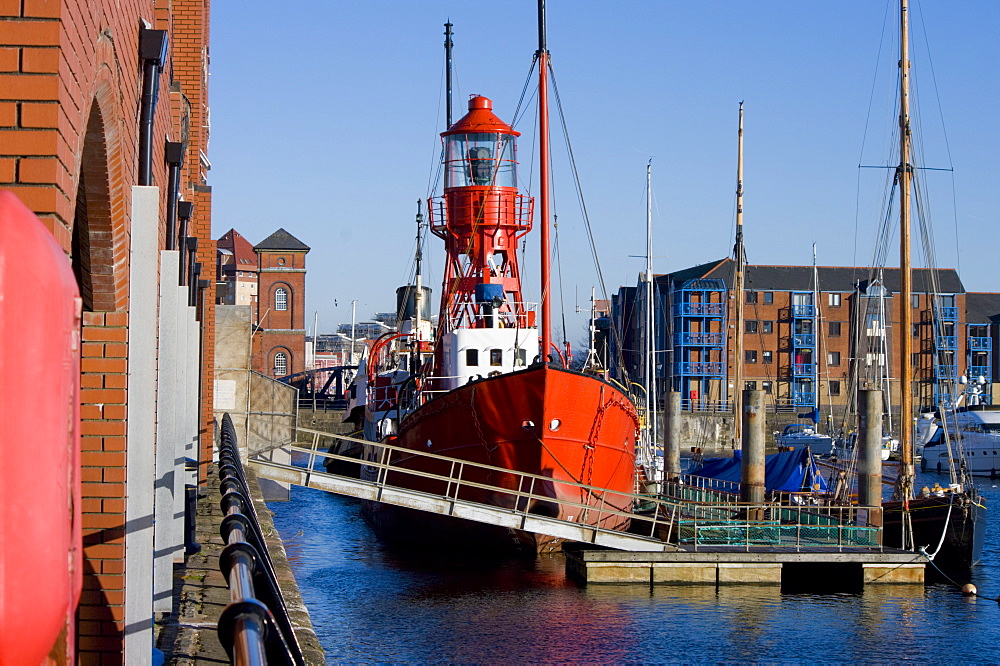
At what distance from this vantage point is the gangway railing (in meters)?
2.31

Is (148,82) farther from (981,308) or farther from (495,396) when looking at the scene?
(981,308)

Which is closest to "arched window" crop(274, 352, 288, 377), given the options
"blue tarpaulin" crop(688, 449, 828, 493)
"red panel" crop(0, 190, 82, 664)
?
"blue tarpaulin" crop(688, 449, 828, 493)

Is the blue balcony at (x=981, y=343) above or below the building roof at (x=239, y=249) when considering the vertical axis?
below

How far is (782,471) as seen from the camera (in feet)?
90.1

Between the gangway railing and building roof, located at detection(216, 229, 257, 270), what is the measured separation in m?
112

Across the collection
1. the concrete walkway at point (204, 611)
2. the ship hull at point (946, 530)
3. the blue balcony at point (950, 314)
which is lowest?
the ship hull at point (946, 530)

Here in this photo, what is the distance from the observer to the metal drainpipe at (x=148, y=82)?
720 cm

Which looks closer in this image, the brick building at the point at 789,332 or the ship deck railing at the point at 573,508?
the ship deck railing at the point at 573,508

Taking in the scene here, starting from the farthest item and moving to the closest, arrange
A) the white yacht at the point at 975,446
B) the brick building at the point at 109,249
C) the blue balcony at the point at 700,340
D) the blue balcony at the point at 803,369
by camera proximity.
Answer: the blue balcony at the point at 803,369 → the blue balcony at the point at 700,340 → the white yacht at the point at 975,446 → the brick building at the point at 109,249

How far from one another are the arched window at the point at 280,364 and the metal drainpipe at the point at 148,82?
282ft

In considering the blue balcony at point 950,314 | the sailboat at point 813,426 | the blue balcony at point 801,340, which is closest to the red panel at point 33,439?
the sailboat at point 813,426

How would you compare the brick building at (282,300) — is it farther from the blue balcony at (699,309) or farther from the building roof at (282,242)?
the blue balcony at (699,309)

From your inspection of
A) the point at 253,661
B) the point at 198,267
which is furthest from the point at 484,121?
the point at 253,661

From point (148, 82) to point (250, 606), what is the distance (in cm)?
568
